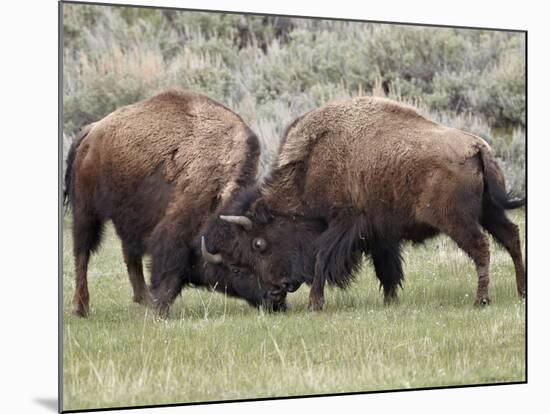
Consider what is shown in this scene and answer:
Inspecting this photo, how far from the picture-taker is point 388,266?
33.1ft

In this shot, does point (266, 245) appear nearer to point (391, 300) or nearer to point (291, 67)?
point (391, 300)

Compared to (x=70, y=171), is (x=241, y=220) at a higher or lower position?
lower

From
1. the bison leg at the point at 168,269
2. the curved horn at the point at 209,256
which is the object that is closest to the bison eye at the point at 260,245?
the curved horn at the point at 209,256

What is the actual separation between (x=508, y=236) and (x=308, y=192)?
1725mm

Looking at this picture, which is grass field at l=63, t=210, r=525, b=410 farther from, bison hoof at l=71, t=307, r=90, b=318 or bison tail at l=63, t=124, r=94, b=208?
bison tail at l=63, t=124, r=94, b=208

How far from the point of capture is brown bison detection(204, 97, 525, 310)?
9461mm

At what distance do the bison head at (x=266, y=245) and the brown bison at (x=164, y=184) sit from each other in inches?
3.0

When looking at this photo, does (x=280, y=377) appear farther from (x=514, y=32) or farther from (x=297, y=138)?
(x=514, y=32)

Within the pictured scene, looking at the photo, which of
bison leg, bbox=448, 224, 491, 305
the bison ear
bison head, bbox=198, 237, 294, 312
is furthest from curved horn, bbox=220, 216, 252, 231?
bison leg, bbox=448, 224, 491, 305

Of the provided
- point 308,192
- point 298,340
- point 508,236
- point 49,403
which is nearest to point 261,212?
point 308,192

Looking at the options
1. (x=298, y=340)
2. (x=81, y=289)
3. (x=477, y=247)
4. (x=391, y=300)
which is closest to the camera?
(x=298, y=340)

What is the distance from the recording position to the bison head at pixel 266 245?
977cm

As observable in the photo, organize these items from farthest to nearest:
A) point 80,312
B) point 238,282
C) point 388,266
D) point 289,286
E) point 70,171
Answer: point 70,171, point 388,266, point 238,282, point 289,286, point 80,312

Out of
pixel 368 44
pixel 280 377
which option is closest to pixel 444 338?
pixel 280 377
